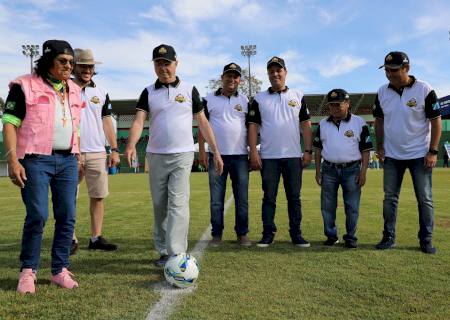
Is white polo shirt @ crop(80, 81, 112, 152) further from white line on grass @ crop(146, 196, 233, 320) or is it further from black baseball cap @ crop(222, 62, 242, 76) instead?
white line on grass @ crop(146, 196, 233, 320)

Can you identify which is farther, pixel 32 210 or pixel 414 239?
pixel 414 239

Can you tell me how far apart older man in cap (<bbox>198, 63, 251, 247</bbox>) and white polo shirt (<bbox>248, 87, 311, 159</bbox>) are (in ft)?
0.71

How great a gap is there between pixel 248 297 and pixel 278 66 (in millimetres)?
2902

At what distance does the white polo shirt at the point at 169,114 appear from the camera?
3.92 meters

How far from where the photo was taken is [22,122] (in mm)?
3225

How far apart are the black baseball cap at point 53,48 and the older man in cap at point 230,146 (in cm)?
215

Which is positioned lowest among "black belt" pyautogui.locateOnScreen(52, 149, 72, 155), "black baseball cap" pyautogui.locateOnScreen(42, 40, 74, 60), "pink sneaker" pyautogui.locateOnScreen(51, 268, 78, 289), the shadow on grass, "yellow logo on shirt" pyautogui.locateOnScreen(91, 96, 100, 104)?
the shadow on grass

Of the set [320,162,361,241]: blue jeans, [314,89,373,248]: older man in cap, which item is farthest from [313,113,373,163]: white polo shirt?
[320,162,361,241]: blue jeans

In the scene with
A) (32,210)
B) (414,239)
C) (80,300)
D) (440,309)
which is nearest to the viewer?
(440,309)

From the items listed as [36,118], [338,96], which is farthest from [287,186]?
[36,118]

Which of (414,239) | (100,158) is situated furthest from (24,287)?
(414,239)

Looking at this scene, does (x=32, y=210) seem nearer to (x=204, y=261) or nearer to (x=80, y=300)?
(x=80, y=300)

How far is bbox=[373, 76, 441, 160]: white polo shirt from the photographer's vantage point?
4.61 metres

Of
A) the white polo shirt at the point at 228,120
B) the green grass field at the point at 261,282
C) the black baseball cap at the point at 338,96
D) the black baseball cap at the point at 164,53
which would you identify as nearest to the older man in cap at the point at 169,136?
the black baseball cap at the point at 164,53
